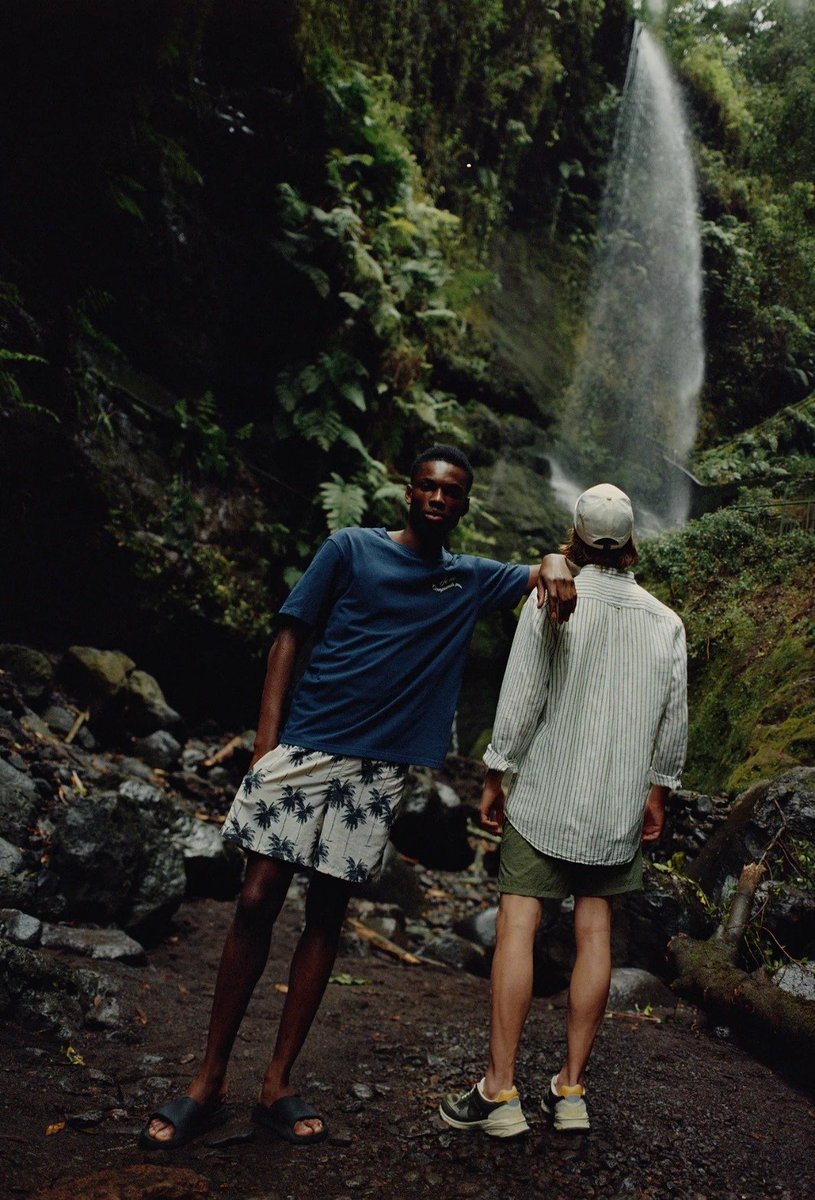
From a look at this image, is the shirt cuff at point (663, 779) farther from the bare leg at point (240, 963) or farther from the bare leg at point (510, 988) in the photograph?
the bare leg at point (240, 963)

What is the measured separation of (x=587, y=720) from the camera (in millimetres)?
2611

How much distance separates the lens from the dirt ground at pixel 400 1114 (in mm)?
2158

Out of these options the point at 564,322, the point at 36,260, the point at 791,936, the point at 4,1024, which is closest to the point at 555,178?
the point at 564,322

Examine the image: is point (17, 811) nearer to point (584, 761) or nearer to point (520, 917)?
point (520, 917)

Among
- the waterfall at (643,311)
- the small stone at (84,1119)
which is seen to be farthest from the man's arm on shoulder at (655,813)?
the waterfall at (643,311)

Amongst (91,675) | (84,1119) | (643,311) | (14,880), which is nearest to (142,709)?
(91,675)

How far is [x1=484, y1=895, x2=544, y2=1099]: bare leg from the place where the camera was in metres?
2.43

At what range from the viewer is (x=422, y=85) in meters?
13.8

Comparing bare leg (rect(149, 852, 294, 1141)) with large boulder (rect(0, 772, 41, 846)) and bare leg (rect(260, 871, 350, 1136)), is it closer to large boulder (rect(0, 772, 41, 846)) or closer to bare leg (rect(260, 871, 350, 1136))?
bare leg (rect(260, 871, 350, 1136))

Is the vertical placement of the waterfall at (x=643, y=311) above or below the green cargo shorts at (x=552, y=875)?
above

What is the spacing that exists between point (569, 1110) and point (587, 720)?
1.21 metres

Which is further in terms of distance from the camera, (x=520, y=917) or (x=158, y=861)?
(x=158, y=861)

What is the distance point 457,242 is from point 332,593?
13.1m

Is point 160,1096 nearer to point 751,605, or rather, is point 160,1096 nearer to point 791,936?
point 791,936
